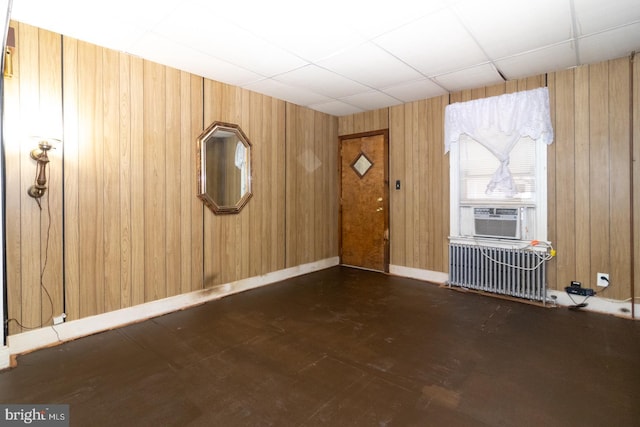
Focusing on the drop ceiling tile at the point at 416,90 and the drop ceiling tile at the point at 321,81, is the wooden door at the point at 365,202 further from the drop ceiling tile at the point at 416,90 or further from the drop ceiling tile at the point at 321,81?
the drop ceiling tile at the point at 321,81

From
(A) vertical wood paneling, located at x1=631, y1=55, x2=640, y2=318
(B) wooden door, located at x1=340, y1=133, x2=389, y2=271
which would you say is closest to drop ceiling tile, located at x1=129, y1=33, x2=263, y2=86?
(B) wooden door, located at x1=340, y1=133, x2=389, y2=271

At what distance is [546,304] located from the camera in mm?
3689

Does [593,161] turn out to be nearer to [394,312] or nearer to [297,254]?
[394,312]

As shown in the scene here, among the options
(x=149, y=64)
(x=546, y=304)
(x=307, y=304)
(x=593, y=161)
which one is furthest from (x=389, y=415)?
(x=149, y=64)

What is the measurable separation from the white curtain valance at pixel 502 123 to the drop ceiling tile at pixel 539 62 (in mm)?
249

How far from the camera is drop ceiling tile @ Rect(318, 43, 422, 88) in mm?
3226

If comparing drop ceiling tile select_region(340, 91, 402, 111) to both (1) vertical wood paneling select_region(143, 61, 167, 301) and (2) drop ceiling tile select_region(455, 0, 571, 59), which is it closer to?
(2) drop ceiling tile select_region(455, 0, 571, 59)

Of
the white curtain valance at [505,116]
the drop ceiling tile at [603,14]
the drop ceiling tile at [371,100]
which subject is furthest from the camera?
the drop ceiling tile at [371,100]

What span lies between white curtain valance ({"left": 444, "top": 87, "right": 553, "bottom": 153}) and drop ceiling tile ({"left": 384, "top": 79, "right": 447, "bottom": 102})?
0.31 metres

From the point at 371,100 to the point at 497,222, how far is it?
2447 millimetres

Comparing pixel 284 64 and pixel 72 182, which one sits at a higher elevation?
pixel 284 64

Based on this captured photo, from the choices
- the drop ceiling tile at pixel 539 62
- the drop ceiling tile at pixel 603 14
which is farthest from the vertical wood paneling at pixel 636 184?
the drop ceiling tile at pixel 603 14

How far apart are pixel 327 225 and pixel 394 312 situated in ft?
7.89

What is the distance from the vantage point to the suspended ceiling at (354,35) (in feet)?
8.00
